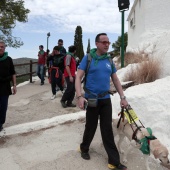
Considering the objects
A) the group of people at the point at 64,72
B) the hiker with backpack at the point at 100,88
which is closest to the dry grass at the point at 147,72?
the group of people at the point at 64,72

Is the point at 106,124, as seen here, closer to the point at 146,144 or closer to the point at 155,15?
the point at 146,144

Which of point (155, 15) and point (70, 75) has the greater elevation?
point (155, 15)

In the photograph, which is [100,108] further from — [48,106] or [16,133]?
[48,106]

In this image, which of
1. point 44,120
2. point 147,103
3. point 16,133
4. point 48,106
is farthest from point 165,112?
point 48,106

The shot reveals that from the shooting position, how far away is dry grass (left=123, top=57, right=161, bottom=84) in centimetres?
726

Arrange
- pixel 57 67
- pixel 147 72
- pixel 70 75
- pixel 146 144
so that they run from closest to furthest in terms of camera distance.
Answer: pixel 146 144, pixel 70 75, pixel 147 72, pixel 57 67

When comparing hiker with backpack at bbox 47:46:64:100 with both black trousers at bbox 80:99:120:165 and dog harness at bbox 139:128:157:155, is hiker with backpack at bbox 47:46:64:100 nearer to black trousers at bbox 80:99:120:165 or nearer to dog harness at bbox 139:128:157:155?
black trousers at bbox 80:99:120:165

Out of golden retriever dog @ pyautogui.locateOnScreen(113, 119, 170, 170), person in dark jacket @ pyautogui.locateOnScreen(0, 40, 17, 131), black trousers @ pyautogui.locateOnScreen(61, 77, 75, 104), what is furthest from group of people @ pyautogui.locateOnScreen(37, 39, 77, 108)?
golden retriever dog @ pyautogui.locateOnScreen(113, 119, 170, 170)

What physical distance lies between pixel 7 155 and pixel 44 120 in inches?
61.3

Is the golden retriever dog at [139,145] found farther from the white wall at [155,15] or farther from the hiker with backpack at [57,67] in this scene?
the white wall at [155,15]

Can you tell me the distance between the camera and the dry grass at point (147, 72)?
23.8ft

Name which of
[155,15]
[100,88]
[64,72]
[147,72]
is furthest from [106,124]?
[155,15]

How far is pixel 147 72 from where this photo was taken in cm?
732

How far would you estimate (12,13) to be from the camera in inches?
782
